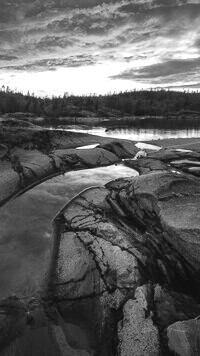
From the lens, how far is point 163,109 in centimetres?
11462

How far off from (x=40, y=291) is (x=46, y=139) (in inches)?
358

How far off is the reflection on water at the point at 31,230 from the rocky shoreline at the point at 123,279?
0.83 feet

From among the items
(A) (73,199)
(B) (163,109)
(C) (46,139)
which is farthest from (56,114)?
(A) (73,199)

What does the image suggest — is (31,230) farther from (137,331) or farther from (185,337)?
(185,337)

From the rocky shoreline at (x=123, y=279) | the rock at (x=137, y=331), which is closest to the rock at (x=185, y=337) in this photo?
the rocky shoreline at (x=123, y=279)

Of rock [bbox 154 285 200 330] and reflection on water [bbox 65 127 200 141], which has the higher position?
reflection on water [bbox 65 127 200 141]

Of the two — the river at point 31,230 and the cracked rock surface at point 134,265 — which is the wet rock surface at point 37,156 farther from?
the cracked rock surface at point 134,265

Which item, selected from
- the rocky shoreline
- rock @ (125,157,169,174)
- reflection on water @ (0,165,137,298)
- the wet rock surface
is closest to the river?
reflection on water @ (0,165,137,298)

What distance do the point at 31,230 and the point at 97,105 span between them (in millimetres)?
103013

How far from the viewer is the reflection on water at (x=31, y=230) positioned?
16.6 ft

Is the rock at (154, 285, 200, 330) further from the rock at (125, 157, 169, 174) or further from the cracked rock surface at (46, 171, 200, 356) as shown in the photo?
the rock at (125, 157, 169, 174)

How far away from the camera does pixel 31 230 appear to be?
662 cm

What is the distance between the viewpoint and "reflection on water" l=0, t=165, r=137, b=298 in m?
5.07

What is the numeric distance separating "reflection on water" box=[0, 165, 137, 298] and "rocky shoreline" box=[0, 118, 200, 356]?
10.0 inches
